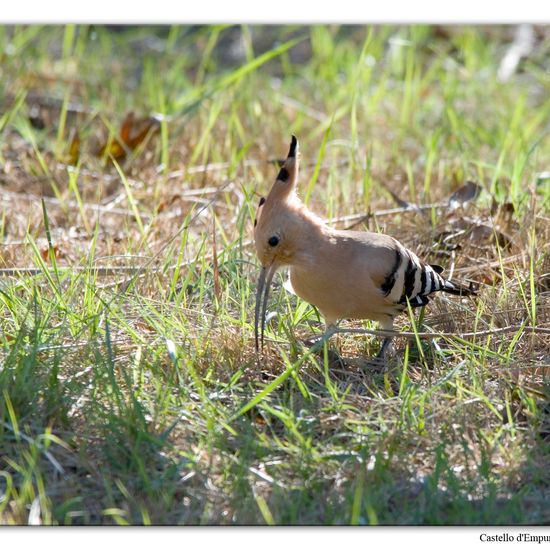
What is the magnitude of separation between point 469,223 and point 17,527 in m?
2.31

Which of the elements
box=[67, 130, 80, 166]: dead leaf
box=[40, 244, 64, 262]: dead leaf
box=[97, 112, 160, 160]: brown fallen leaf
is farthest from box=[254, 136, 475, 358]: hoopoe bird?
box=[67, 130, 80, 166]: dead leaf

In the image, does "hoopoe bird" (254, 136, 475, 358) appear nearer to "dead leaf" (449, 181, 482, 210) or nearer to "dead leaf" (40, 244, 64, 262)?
"dead leaf" (449, 181, 482, 210)

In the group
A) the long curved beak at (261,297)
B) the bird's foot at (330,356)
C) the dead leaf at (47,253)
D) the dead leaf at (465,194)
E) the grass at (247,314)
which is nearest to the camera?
the grass at (247,314)

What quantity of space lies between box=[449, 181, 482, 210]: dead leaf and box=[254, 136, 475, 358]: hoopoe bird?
3.09ft

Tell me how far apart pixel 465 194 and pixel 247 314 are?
1354 mm

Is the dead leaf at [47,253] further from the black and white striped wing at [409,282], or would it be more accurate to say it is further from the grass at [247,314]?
the black and white striped wing at [409,282]

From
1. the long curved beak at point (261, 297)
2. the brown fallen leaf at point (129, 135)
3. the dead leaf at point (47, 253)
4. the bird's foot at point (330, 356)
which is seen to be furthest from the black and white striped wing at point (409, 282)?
the brown fallen leaf at point (129, 135)

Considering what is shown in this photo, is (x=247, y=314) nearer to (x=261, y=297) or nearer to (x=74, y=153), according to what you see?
(x=261, y=297)

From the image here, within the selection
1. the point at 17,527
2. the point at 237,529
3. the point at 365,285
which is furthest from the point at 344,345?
the point at 17,527

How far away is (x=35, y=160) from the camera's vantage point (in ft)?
15.5

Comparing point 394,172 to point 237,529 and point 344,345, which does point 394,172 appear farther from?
point 237,529

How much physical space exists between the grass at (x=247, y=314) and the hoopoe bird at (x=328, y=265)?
12 cm

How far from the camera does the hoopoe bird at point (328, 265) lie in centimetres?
304

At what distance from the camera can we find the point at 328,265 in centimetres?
A: 308
